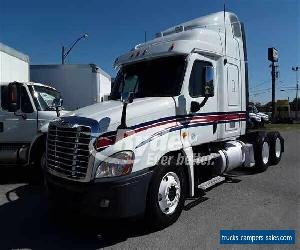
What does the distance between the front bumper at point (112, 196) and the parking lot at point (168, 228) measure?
1.52ft

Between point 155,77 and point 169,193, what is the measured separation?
212cm

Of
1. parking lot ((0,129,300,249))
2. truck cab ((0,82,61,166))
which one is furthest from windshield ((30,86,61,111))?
parking lot ((0,129,300,249))

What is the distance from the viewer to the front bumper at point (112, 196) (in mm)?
5129

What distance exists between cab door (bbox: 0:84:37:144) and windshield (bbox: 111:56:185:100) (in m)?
3.16

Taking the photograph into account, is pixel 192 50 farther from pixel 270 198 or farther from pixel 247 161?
pixel 247 161

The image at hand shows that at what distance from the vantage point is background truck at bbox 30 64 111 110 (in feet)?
61.5

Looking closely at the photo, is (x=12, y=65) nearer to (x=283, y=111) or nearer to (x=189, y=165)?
(x=189, y=165)

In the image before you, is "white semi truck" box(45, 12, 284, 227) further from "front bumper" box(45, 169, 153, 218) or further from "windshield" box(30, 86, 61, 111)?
"windshield" box(30, 86, 61, 111)

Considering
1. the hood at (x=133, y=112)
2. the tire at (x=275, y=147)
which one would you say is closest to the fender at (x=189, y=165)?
the hood at (x=133, y=112)

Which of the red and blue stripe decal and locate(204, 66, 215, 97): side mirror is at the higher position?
locate(204, 66, 215, 97): side mirror

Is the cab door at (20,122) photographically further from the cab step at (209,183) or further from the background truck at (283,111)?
the background truck at (283,111)

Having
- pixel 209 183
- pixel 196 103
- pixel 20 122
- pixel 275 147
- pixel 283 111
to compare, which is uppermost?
pixel 283 111

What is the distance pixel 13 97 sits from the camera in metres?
9.12

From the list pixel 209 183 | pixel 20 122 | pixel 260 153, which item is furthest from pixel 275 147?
pixel 20 122
